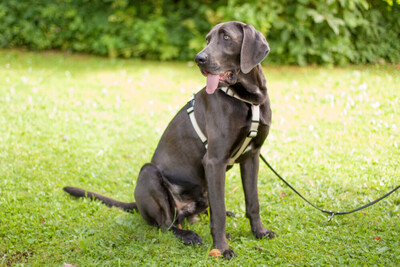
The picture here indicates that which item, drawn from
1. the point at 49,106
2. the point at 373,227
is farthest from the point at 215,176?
the point at 49,106

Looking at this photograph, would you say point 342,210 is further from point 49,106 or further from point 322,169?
point 49,106

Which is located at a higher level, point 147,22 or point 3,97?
point 147,22

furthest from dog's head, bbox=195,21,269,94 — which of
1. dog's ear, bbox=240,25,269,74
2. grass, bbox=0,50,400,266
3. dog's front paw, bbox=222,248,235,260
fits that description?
grass, bbox=0,50,400,266

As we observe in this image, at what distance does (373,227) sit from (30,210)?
316 cm

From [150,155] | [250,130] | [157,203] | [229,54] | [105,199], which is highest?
[229,54]

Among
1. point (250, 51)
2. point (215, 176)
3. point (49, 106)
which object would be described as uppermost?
point (250, 51)

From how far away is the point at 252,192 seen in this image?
12.2 feet

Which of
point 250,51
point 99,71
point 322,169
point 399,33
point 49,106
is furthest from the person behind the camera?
point 99,71

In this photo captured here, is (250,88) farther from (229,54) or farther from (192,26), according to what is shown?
(192,26)

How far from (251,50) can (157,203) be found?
4.87 ft

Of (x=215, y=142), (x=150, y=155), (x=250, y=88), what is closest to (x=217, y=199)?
(x=215, y=142)

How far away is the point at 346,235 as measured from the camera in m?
3.67

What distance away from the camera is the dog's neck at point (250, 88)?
333 cm

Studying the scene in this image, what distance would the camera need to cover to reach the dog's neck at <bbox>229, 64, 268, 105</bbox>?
3.33 m
